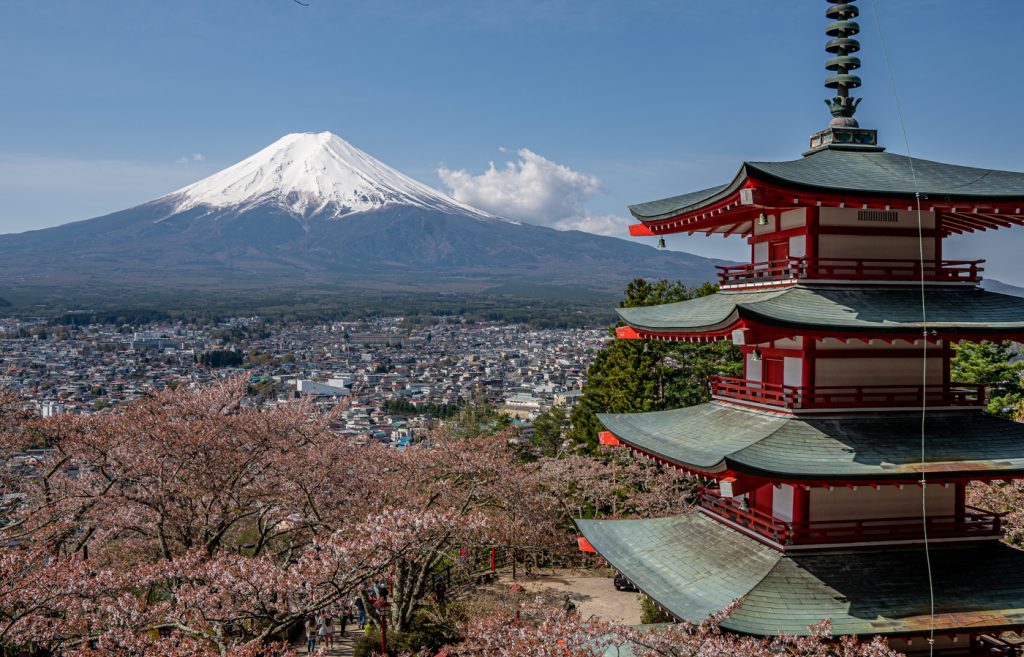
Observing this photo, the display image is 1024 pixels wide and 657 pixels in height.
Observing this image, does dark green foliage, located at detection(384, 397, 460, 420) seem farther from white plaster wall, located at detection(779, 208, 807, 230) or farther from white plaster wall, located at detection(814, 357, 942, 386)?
white plaster wall, located at detection(814, 357, 942, 386)

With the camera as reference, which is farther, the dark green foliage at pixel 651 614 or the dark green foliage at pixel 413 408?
the dark green foliage at pixel 413 408

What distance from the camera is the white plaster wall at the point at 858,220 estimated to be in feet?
34.8

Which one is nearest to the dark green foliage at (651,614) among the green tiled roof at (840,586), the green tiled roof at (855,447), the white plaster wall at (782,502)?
the green tiled roof at (840,586)

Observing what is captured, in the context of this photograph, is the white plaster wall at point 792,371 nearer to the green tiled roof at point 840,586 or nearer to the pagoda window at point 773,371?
the pagoda window at point 773,371

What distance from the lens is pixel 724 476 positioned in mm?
9430

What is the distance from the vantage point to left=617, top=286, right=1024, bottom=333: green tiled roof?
31.3 ft

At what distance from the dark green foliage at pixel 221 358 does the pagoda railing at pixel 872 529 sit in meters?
92.2

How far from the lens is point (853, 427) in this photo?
10.1 metres

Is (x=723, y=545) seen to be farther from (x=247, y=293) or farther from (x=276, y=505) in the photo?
(x=247, y=293)

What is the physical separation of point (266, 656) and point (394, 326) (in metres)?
154

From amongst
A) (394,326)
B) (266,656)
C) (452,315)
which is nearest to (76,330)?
(394,326)

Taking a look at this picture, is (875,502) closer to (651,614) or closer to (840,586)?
(840,586)

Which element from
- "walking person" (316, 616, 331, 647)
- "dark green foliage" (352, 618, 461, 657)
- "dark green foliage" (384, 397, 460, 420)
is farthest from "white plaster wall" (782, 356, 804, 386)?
"dark green foliage" (384, 397, 460, 420)

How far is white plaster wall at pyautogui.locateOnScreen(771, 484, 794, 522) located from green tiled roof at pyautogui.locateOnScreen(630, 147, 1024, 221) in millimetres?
4120
